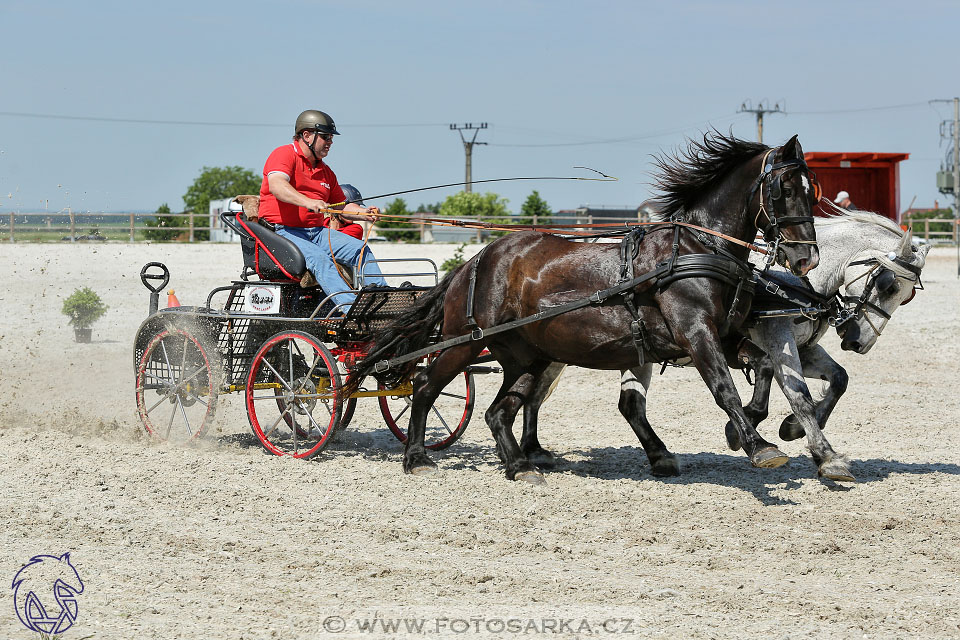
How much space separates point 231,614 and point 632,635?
5.10 ft

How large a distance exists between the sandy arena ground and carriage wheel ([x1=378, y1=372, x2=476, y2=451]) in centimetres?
18

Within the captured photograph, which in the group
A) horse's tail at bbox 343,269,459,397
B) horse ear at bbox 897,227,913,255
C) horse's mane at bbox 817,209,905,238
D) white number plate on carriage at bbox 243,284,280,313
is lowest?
horse's tail at bbox 343,269,459,397

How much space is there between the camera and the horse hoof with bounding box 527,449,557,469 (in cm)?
687

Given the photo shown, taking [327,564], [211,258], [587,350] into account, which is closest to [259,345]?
[587,350]

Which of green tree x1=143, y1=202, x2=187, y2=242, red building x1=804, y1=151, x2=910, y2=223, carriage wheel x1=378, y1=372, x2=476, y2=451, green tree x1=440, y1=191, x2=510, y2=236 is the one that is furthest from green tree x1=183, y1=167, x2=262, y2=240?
carriage wheel x1=378, y1=372, x2=476, y2=451

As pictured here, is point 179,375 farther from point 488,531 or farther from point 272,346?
point 488,531

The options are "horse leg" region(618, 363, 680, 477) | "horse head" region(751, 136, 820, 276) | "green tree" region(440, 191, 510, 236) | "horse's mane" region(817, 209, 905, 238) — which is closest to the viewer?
"horse head" region(751, 136, 820, 276)

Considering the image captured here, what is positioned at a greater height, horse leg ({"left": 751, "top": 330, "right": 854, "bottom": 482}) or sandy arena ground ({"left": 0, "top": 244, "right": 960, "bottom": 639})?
horse leg ({"left": 751, "top": 330, "right": 854, "bottom": 482})

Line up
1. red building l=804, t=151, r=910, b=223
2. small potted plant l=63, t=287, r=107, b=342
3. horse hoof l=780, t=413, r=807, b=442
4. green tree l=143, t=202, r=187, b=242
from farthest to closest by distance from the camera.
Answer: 1. green tree l=143, t=202, r=187, b=242
2. red building l=804, t=151, r=910, b=223
3. small potted plant l=63, t=287, r=107, b=342
4. horse hoof l=780, t=413, r=807, b=442

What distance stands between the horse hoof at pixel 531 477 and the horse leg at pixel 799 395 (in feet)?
5.24

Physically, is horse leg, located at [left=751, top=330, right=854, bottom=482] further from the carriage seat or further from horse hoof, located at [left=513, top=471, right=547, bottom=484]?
the carriage seat

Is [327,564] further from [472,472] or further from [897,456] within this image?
[897,456]

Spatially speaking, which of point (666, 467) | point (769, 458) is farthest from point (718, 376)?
point (666, 467)

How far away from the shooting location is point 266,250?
23.1 feet
